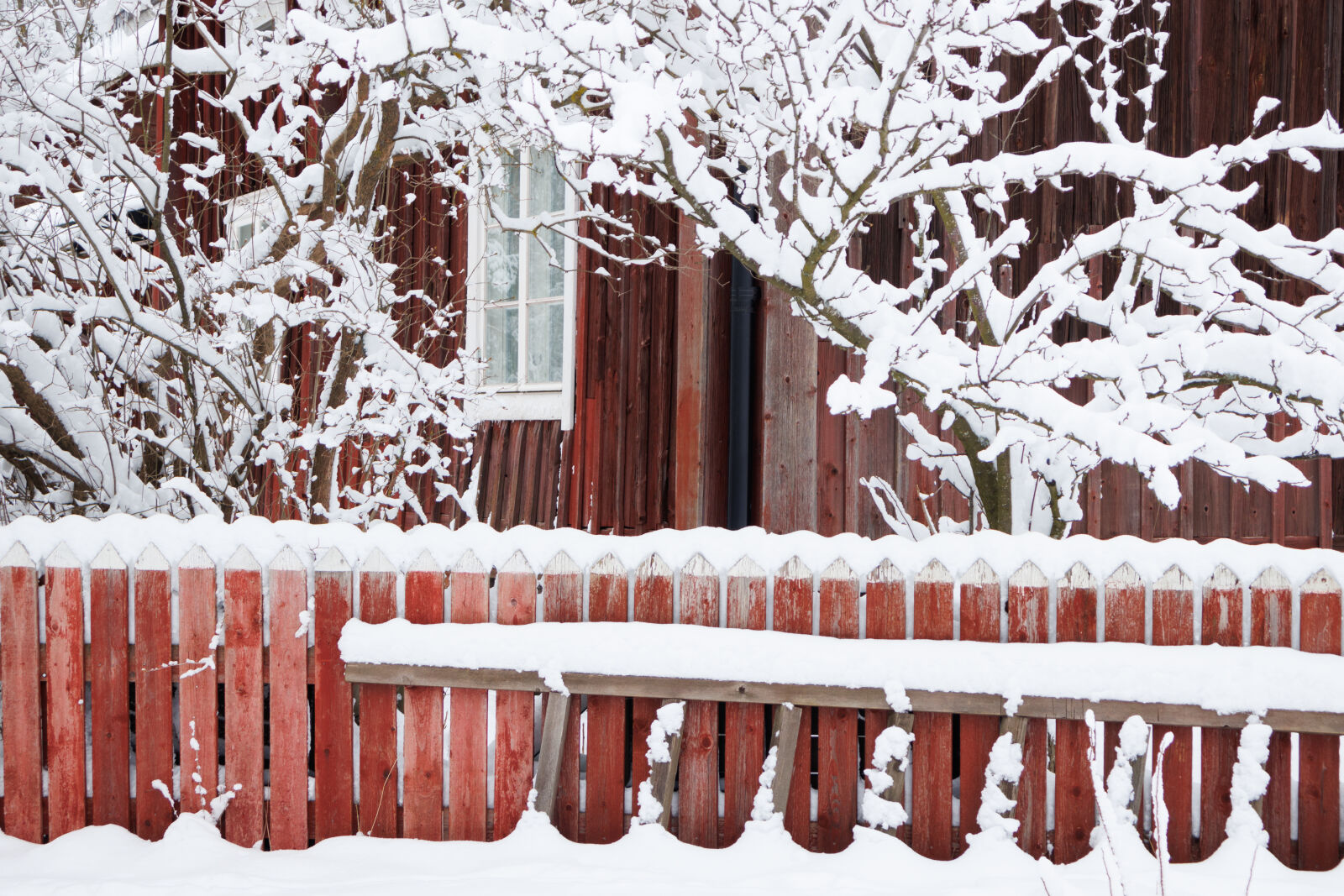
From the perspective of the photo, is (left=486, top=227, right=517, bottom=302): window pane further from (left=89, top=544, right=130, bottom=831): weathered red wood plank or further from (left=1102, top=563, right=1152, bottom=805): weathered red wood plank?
(left=1102, top=563, right=1152, bottom=805): weathered red wood plank

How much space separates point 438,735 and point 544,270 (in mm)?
4093

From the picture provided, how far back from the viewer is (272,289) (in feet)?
13.4

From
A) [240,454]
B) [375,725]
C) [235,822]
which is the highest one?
[240,454]

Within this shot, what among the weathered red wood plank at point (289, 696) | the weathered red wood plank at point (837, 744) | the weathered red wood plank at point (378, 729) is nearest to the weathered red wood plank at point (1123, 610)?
the weathered red wood plank at point (837, 744)

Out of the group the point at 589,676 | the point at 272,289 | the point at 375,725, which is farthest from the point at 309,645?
the point at 272,289

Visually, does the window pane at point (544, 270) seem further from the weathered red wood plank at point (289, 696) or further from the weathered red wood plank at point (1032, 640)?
the weathered red wood plank at point (1032, 640)

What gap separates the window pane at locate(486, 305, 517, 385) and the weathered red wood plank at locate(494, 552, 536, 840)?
12.6ft

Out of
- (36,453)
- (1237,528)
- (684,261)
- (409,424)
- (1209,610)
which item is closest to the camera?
(1209,610)

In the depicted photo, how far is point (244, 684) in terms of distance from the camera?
10.2 ft

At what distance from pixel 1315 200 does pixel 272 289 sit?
4574 millimetres

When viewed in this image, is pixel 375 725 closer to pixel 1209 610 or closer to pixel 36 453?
pixel 36 453

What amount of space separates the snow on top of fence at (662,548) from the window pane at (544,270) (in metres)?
3.52

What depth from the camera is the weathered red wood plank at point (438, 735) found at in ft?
9.99

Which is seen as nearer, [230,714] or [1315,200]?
[230,714]
